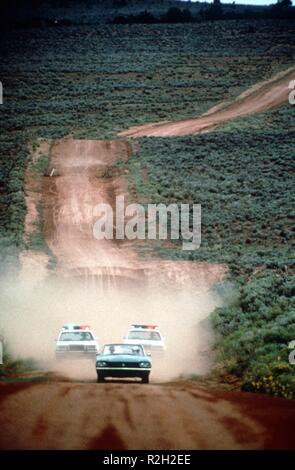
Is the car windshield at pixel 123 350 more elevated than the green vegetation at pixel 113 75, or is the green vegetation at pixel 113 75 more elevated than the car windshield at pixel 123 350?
the green vegetation at pixel 113 75

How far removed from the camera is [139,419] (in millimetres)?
10750

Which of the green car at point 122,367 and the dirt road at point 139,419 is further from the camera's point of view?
the green car at point 122,367

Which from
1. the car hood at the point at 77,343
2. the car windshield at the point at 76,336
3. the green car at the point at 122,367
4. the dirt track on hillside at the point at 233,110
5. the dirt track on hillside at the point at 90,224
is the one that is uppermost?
the dirt track on hillside at the point at 233,110

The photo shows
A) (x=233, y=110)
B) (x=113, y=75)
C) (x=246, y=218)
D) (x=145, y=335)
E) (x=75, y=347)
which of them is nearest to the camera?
(x=75, y=347)

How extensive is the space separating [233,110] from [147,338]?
47212mm

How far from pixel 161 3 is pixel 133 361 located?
138552mm

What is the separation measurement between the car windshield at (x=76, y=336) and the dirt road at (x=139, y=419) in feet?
13.2

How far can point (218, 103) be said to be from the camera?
66.6 metres

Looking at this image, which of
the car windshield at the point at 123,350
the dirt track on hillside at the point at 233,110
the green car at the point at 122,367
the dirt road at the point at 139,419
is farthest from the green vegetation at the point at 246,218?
the car windshield at the point at 123,350

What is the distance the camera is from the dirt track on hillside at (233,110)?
5731 centimetres

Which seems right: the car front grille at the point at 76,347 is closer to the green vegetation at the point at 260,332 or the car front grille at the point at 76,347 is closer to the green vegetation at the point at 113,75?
the green vegetation at the point at 260,332

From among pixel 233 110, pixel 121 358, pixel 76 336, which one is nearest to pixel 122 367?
pixel 121 358

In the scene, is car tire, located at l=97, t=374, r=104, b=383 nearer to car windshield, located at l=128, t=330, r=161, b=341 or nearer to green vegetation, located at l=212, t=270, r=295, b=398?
green vegetation, located at l=212, t=270, r=295, b=398

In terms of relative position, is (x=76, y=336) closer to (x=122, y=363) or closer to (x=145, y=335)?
(x=145, y=335)
